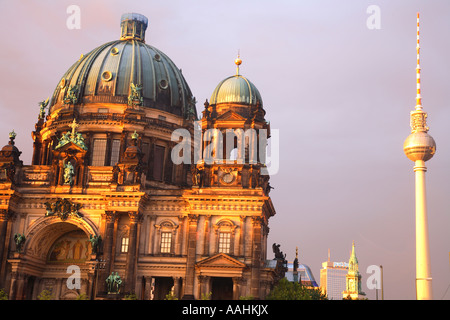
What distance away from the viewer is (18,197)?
76.2m

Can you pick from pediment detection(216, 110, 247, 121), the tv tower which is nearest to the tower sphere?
the tv tower

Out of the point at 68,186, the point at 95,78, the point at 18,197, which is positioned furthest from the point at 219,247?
the point at 95,78

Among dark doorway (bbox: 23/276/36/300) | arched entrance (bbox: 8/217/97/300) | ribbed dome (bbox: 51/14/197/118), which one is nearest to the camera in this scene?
arched entrance (bbox: 8/217/97/300)

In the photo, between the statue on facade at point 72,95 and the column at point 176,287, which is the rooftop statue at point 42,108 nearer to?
the statue on facade at point 72,95

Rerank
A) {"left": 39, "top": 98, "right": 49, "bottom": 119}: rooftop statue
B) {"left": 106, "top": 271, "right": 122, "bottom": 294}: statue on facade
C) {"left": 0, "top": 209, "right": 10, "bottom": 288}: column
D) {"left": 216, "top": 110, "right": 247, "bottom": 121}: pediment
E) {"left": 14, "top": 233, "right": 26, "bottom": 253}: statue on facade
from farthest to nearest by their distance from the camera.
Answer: {"left": 39, "top": 98, "right": 49, "bottom": 119}: rooftop statue < {"left": 216, "top": 110, "right": 247, "bottom": 121}: pediment < {"left": 14, "top": 233, "right": 26, "bottom": 253}: statue on facade < {"left": 0, "top": 209, "right": 10, "bottom": 288}: column < {"left": 106, "top": 271, "right": 122, "bottom": 294}: statue on facade

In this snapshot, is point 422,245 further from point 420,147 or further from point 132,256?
point 132,256

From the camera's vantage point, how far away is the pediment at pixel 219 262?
230ft

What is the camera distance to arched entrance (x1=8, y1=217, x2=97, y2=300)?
74875 mm

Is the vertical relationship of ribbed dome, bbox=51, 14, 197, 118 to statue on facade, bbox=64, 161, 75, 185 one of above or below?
above

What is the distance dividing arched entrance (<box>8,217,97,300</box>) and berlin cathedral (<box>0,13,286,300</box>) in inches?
4.6

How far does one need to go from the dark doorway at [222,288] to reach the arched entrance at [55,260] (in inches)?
509

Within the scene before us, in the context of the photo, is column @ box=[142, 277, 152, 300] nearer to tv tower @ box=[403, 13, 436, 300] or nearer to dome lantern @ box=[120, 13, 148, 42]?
tv tower @ box=[403, 13, 436, 300]
